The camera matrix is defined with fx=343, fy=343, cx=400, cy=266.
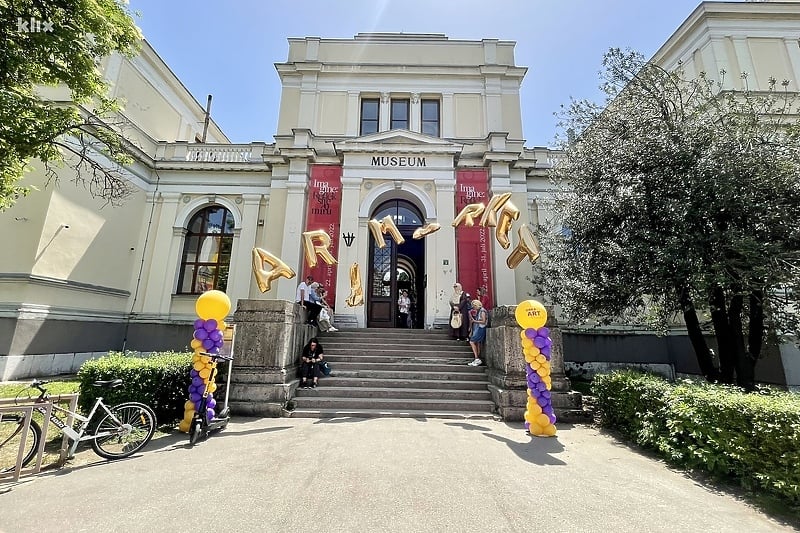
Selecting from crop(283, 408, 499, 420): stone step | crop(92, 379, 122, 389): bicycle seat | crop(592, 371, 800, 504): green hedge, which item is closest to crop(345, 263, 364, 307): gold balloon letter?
crop(283, 408, 499, 420): stone step

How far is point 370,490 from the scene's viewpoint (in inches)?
148

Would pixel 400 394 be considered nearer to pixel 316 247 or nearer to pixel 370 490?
pixel 370 490

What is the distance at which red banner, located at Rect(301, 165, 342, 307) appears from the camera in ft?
43.0

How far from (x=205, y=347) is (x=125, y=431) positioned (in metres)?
1.56

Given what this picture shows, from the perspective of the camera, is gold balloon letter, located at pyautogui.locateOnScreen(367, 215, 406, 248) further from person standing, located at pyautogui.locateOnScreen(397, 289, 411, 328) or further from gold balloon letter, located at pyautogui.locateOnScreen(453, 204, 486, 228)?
A: person standing, located at pyautogui.locateOnScreen(397, 289, 411, 328)

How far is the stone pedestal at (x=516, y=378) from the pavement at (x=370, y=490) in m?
1.35

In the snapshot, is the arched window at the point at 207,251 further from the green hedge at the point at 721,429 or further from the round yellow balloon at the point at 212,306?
the green hedge at the point at 721,429

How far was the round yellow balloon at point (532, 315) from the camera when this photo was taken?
6.33 meters

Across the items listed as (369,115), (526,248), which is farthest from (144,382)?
(369,115)

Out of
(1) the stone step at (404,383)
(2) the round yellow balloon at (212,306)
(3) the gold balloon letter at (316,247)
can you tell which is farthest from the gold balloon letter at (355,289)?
(2) the round yellow balloon at (212,306)

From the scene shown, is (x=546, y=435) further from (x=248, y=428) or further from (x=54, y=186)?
(x=54, y=186)

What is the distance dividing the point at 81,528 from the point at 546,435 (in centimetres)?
619

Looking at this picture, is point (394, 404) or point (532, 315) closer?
point (532, 315)

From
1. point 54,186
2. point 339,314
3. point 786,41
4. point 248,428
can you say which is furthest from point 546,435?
point 786,41
